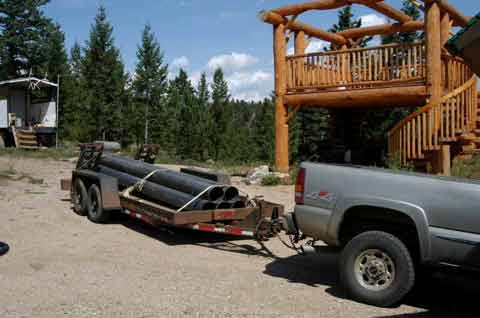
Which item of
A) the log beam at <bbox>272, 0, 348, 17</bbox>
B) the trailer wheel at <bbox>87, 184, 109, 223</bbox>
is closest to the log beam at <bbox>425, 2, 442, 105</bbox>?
the log beam at <bbox>272, 0, 348, 17</bbox>

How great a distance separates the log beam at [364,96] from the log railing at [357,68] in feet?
0.69

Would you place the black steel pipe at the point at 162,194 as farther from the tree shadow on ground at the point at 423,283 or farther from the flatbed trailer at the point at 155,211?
the tree shadow on ground at the point at 423,283

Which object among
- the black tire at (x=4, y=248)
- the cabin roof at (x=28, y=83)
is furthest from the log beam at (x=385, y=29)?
the cabin roof at (x=28, y=83)

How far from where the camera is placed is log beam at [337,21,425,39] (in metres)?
16.9

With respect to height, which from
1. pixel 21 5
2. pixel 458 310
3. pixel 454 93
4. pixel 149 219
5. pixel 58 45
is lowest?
pixel 458 310

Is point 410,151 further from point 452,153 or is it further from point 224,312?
point 224,312

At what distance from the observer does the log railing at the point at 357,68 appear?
1374 cm

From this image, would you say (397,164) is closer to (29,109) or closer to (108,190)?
(108,190)

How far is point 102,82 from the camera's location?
3098 centimetres

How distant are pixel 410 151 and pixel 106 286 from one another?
30.8ft

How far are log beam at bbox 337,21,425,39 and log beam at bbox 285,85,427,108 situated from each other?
3.31 m

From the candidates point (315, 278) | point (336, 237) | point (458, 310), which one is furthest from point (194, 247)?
point (458, 310)

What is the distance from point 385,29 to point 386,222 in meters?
14.1

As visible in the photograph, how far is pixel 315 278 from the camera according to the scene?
248 inches
